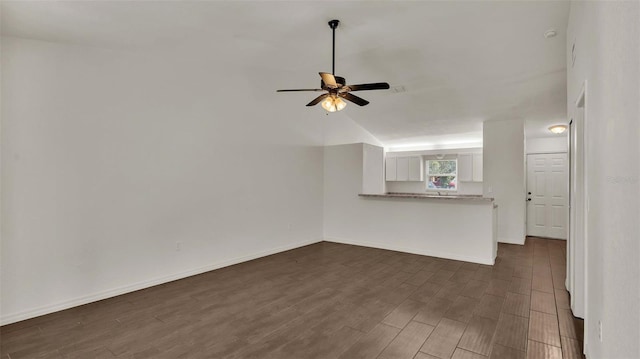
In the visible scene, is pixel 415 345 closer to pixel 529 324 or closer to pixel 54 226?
pixel 529 324

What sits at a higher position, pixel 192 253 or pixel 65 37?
pixel 65 37

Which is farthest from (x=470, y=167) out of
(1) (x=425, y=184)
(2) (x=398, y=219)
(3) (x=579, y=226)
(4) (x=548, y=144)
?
(3) (x=579, y=226)

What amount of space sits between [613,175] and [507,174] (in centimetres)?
534

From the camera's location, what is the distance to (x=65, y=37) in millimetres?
2992

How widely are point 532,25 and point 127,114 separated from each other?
4.74 metres

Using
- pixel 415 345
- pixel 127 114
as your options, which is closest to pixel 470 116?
pixel 415 345

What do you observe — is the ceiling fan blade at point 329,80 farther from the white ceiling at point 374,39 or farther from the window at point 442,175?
the window at point 442,175

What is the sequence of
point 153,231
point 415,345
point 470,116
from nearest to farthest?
point 415,345 → point 153,231 → point 470,116

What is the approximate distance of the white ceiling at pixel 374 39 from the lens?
2.82 meters

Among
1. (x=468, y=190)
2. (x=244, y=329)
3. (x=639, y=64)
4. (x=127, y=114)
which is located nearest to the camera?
(x=639, y=64)

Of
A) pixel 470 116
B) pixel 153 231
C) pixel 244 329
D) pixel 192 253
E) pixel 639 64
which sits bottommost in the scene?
pixel 244 329

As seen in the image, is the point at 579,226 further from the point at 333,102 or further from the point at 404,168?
the point at 404,168

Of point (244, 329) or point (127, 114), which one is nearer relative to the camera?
point (244, 329)

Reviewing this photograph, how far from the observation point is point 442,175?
340 inches
